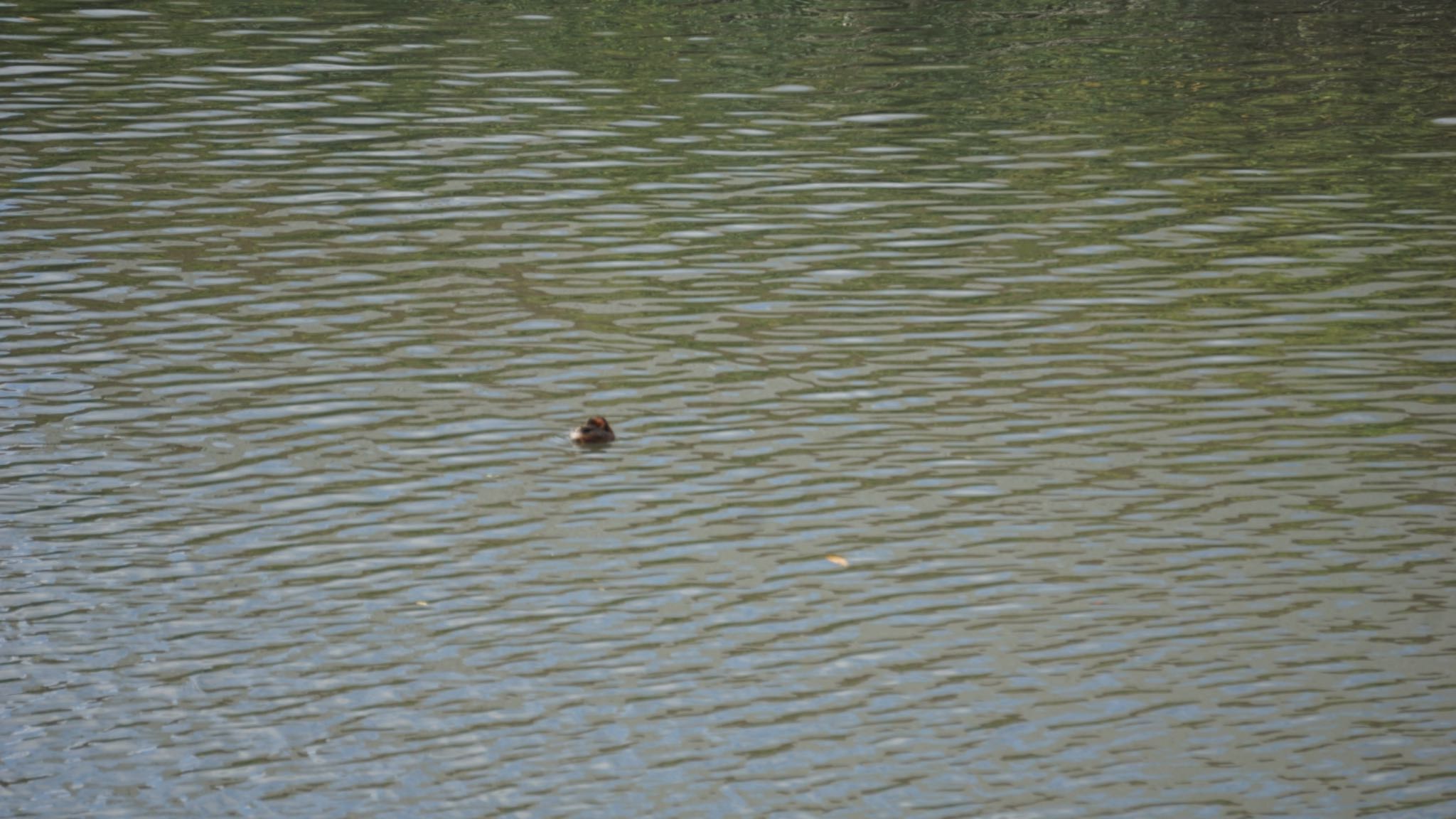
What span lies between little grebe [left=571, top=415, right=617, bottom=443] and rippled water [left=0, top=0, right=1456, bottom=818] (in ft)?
0.61

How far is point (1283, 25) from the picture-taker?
33.9 meters

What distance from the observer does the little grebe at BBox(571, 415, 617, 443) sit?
15.8 m

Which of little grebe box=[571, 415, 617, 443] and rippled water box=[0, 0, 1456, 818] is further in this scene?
little grebe box=[571, 415, 617, 443]

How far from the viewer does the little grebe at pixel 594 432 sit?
15.8 metres

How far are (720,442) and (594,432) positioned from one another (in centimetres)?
108

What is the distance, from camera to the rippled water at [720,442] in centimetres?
1152

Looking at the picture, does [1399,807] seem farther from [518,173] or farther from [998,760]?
[518,173]

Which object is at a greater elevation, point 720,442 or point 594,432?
point 594,432

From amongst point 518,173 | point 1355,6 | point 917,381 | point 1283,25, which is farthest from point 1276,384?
point 1355,6

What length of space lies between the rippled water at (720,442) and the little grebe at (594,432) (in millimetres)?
185

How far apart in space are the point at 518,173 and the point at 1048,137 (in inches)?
281

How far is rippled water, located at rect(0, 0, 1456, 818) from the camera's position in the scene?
11523mm

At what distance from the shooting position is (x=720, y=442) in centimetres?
1617

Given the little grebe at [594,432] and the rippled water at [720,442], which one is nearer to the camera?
the rippled water at [720,442]
